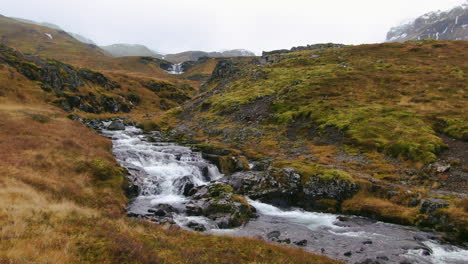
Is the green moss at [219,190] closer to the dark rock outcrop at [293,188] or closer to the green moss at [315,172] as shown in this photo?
the dark rock outcrop at [293,188]

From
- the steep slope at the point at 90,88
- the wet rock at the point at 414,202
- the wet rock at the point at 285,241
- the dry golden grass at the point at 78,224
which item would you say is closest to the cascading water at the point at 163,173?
the dry golden grass at the point at 78,224

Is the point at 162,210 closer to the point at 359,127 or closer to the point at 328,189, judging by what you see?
the point at 328,189

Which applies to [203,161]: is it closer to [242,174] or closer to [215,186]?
[242,174]

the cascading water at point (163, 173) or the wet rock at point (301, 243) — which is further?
the cascading water at point (163, 173)

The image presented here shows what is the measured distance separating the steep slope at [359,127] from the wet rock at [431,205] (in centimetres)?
29


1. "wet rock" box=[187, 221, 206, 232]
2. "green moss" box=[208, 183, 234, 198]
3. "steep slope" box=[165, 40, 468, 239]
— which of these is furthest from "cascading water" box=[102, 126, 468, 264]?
"green moss" box=[208, 183, 234, 198]

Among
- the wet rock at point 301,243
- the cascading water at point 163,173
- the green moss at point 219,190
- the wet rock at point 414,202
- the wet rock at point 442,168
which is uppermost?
the wet rock at point 442,168

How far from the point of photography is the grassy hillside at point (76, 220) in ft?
36.2

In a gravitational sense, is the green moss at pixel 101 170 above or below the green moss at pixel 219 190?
above

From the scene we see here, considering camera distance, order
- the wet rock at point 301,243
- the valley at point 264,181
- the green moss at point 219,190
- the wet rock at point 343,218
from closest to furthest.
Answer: the valley at point 264,181 → the wet rock at point 301,243 → the wet rock at point 343,218 → the green moss at point 219,190

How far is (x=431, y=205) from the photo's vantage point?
22.7 metres

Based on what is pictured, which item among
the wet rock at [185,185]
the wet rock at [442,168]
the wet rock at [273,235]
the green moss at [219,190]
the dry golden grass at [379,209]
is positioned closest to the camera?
the wet rock at [273,235]

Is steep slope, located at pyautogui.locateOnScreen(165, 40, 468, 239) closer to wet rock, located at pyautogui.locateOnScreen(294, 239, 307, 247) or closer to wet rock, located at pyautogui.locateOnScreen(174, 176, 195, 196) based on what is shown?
wet rock, located at pyautogui.locateOnScreen(174, 176, 195, 196)

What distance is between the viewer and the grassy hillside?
36.2 ft
